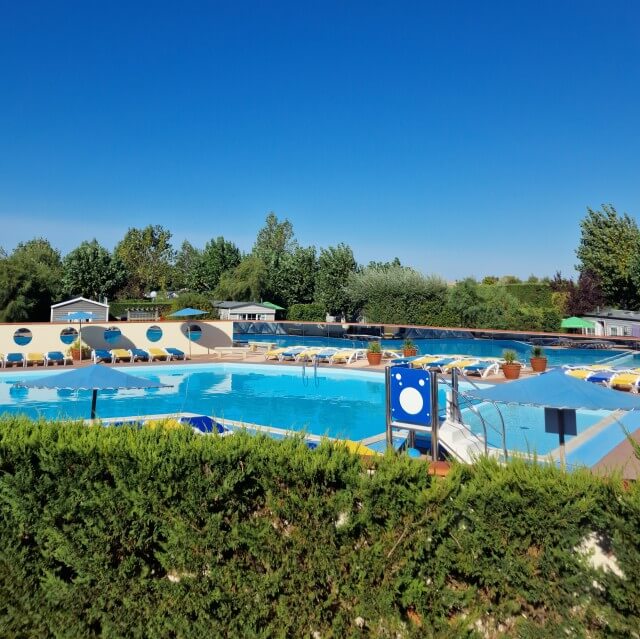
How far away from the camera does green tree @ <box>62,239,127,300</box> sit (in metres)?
43.3

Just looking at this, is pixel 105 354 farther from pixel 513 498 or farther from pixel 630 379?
pixel 513 498

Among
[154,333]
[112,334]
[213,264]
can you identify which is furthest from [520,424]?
[213,264]

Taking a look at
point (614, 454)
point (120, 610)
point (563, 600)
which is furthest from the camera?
point (614, 454)

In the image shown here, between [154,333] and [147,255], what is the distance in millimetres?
42829

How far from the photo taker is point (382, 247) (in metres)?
47.6

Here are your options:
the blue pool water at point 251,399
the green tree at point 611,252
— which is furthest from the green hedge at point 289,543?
the green tree at point 611,252

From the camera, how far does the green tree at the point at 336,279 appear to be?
3932 cm

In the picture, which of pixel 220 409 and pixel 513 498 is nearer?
pixel 513 498

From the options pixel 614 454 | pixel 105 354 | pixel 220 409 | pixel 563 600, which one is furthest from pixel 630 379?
pixel 105 354

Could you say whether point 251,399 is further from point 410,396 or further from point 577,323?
point 577,323

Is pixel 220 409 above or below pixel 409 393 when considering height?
below

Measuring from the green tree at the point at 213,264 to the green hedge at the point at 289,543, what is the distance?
46638mm

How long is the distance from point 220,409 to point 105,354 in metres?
9.29

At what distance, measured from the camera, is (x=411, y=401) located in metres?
7.04
